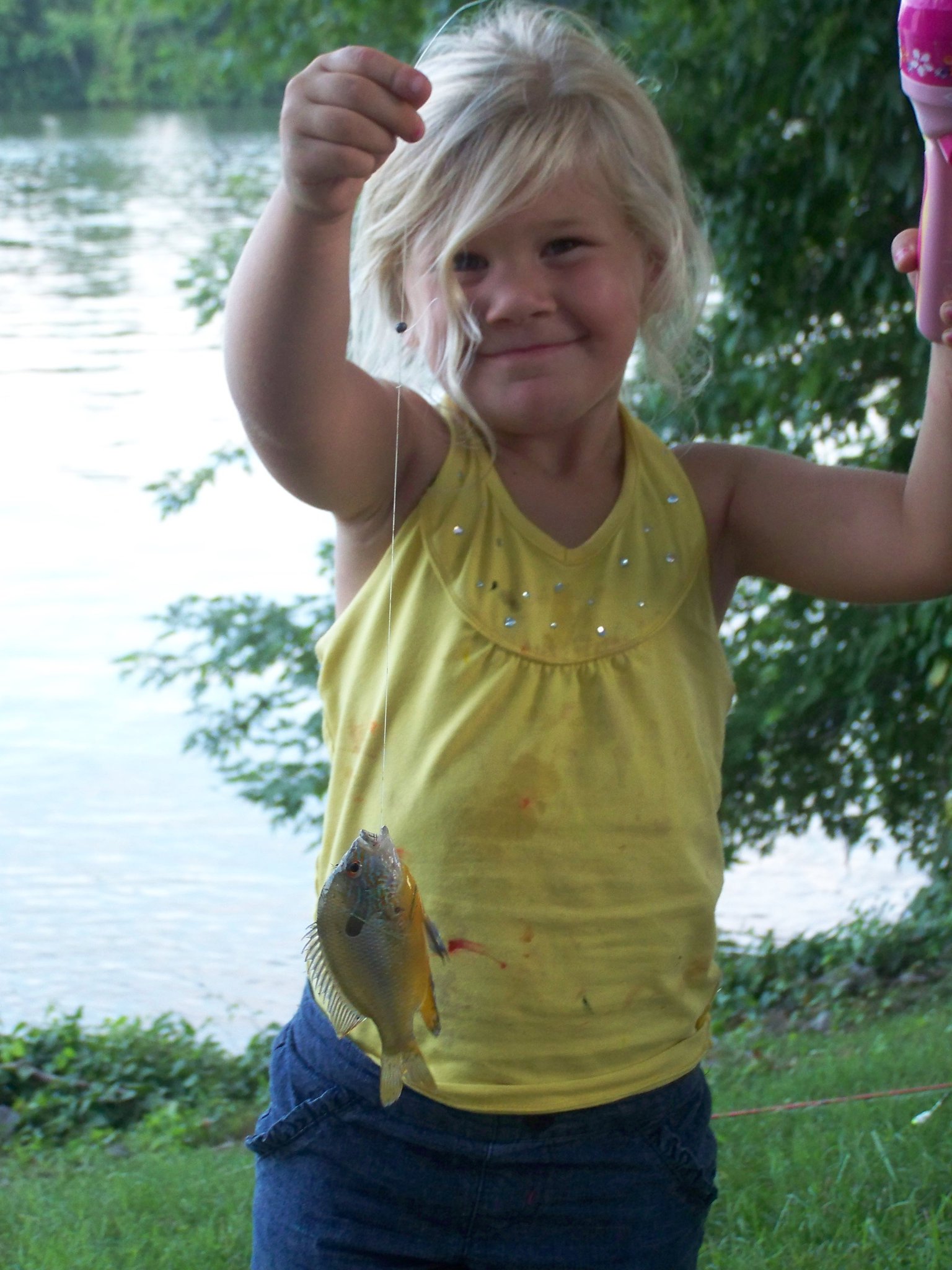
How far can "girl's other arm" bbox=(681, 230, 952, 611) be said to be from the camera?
6.02 ft

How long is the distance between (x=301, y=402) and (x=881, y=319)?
3794 millimetres

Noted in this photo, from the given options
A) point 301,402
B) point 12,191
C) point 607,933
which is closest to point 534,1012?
point 607,933

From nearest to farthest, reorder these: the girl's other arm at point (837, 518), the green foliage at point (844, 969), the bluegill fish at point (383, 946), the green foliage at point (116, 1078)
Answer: the bluegill fish at point (383, 946) < the girl's other arm at point (837, 518) < the green foliage at point (116, 1078) < the green foliage at point (844, 969)

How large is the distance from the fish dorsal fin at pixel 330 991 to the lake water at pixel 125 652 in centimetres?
415

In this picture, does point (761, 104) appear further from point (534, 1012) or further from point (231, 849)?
point (231, 849)

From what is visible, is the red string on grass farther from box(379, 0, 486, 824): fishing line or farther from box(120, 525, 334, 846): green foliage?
box(120, 525, 334, 846): green foliage

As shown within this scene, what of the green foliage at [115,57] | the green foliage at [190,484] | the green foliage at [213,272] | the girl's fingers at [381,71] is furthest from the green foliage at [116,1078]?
the green foliage at [115,57]

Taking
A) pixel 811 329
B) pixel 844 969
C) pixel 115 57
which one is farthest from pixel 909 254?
pixel 115 57

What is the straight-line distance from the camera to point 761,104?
4.73m

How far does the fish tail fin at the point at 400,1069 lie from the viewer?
1.48m

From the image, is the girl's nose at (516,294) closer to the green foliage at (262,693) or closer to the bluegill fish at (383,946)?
the bluegill fish at (383,946)

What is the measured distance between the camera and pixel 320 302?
1.59 metres

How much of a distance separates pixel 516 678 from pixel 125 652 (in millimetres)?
7288

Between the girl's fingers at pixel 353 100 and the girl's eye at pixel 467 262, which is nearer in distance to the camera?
the girl's fingers at pixel 353 100
